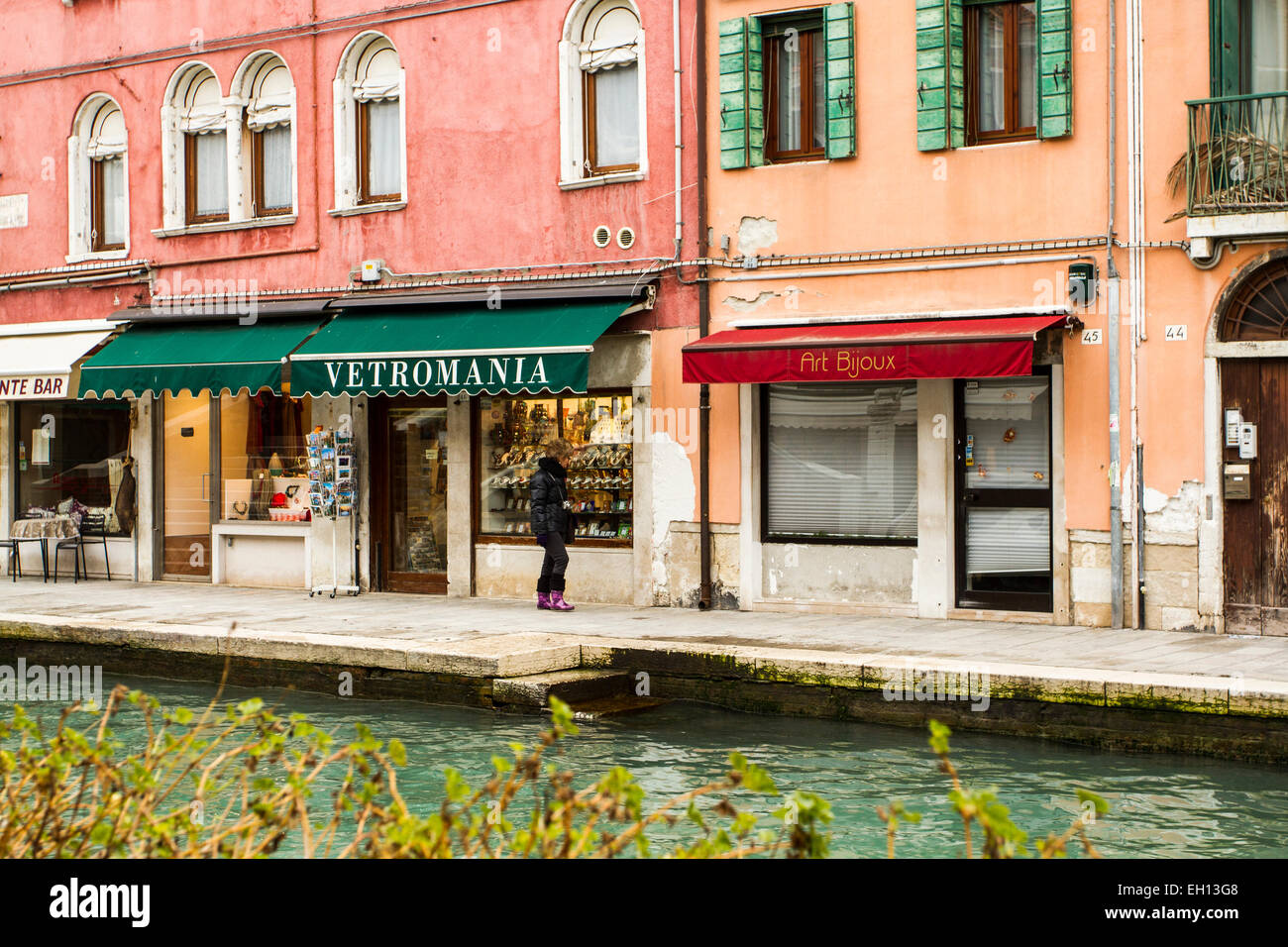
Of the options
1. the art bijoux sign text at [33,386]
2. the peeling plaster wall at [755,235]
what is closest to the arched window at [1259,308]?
the peeling plaster wall at [755,235]

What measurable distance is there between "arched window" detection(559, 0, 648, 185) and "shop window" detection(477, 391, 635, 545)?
2.33 meters

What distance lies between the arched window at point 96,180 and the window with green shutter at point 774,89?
8.52m

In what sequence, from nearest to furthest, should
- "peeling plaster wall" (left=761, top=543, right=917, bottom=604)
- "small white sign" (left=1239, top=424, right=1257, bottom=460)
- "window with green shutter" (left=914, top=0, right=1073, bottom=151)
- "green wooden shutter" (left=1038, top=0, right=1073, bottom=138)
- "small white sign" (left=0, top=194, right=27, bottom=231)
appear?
Answer: "small white sign" (left=1239, top=424, right=1257, bottom=460) < "green wooden shutter" (left=1038, top=0, right=1073, bottom=138) < "window with green shutter" (left=914, top=0, right=1073, bottom=151) < "peeling plaster wall" (left=761, top=543, right=917, bottom=604) < "small white sign" (left=0, top=194, right=27, bottom=231)

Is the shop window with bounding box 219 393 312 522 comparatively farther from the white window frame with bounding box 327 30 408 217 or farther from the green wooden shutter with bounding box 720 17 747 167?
the green wooden shutter with bounding box 720 17 747 167

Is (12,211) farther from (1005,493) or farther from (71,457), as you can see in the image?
(1005,493)

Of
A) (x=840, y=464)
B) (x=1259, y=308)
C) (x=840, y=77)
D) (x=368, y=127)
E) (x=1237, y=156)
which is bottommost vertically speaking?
(x=840, y=464)

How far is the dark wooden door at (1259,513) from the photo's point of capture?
41.8 feet

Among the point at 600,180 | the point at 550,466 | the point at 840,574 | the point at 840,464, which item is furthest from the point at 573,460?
the point at 840,574

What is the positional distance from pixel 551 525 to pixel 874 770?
6.05 meters

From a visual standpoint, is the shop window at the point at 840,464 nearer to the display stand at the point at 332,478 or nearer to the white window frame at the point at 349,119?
the display stand at the point at 332,478

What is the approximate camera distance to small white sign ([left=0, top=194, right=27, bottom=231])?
67.3 feet

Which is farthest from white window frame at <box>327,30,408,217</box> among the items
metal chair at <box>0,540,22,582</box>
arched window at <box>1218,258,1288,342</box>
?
arched window at <box>1218,258,1288,342</box>

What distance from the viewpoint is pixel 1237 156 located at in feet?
41.6
